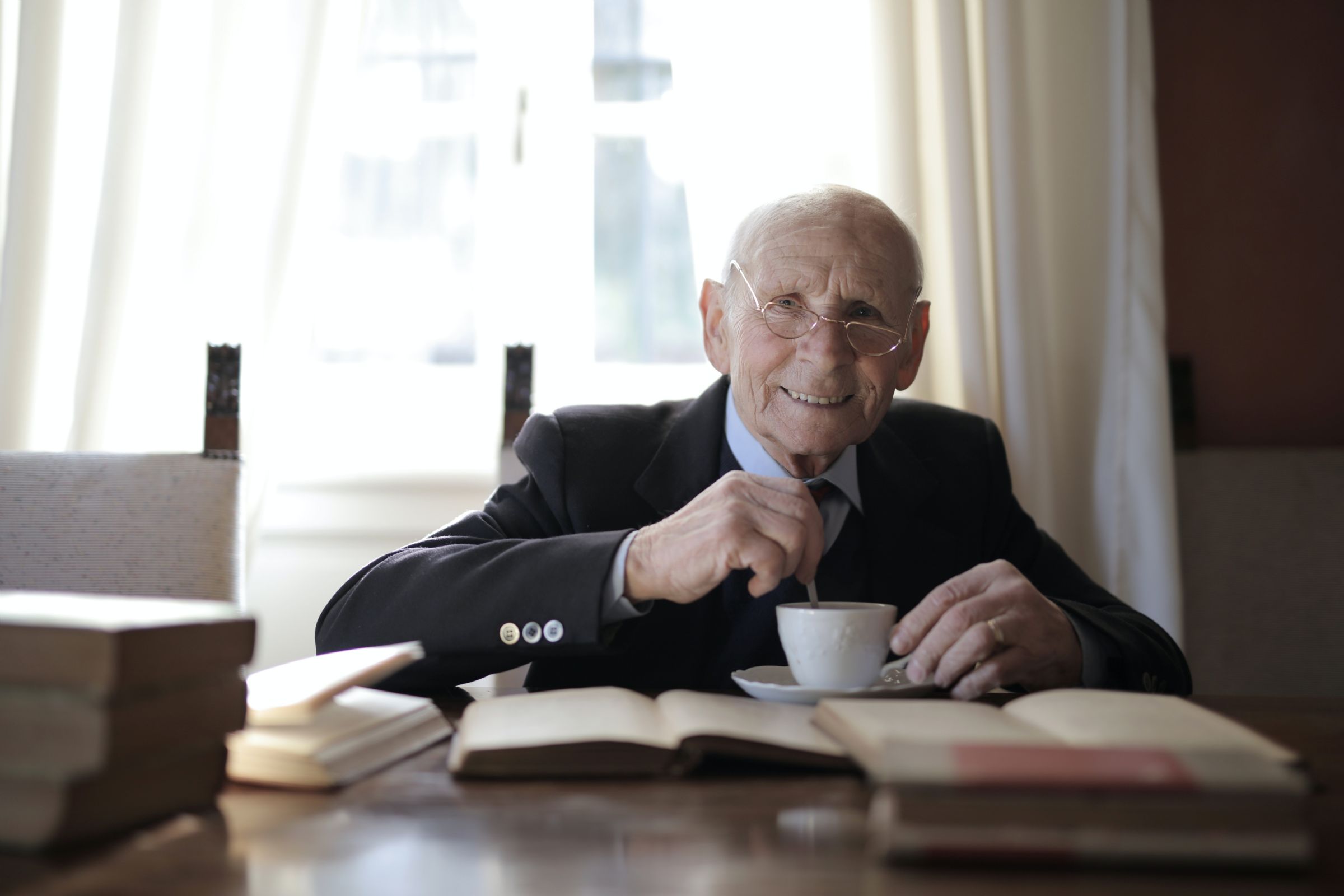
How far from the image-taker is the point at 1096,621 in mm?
1261

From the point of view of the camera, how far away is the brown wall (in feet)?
7.77

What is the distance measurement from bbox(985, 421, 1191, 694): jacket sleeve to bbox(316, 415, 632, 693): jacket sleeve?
578 millimetres

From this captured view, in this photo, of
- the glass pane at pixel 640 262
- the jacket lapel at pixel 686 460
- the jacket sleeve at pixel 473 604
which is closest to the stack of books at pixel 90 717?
the jacket sleeve at pixel 473 604

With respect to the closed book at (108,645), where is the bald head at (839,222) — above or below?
above

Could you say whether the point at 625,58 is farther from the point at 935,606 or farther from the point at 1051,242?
the point at 935,606

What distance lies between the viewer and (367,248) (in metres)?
2.56

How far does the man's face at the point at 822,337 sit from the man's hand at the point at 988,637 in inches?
15.6

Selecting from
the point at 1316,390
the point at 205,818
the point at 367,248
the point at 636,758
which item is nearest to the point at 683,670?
the point at 636,758

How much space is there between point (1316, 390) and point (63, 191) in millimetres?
2897

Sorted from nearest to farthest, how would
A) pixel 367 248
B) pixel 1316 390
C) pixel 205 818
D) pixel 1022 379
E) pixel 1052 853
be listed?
pixel 1052 853 → pixel 205 818 → pixel 1022 379 → pixel 1316 390 → pixel 367 248

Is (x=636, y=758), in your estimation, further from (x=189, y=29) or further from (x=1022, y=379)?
(x=189, y=29)

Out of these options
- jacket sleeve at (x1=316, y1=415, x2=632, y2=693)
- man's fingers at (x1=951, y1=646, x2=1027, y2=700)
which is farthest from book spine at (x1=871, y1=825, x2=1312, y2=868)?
jacket sleeve at (x1=316, y1=415, x2=632, y2=693)

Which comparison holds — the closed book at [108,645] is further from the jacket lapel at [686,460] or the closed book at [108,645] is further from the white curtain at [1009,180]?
the white curtain at [1009,180]

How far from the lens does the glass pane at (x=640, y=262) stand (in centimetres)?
251
